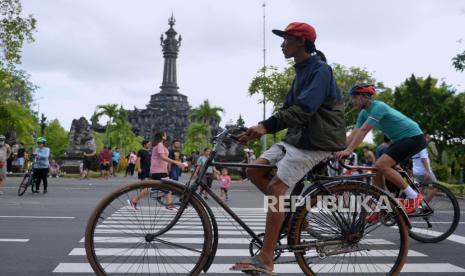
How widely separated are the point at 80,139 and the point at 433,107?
1349 inches

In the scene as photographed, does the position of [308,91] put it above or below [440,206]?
above

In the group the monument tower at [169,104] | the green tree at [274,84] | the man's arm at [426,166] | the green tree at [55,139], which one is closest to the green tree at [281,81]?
the green tree at [274,84]

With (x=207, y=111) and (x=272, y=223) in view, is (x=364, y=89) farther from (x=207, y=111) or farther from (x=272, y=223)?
(x=207, y=111)

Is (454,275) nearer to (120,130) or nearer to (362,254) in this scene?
(362,254)

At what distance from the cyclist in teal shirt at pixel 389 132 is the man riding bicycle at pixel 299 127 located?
2.06 meters

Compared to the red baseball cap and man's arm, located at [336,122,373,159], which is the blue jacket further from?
man's arm, located at [336,122,373,159]

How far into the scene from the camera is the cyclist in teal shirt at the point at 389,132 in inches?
253

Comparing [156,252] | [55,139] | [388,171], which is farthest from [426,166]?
[55,139]

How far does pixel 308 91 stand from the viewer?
162 inches

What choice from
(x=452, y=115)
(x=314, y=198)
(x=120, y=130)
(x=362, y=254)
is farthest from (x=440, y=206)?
(x=120, y=130)

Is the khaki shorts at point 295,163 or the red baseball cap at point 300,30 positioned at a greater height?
the red baseball cap at point 300,30

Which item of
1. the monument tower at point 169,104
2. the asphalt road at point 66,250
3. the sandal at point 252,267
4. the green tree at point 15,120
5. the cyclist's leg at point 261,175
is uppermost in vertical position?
the monument tower at point 169,104

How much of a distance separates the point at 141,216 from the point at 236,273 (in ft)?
4.15

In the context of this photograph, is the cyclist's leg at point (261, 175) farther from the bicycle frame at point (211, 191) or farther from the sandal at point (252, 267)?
the sandal at point (252, 267)
